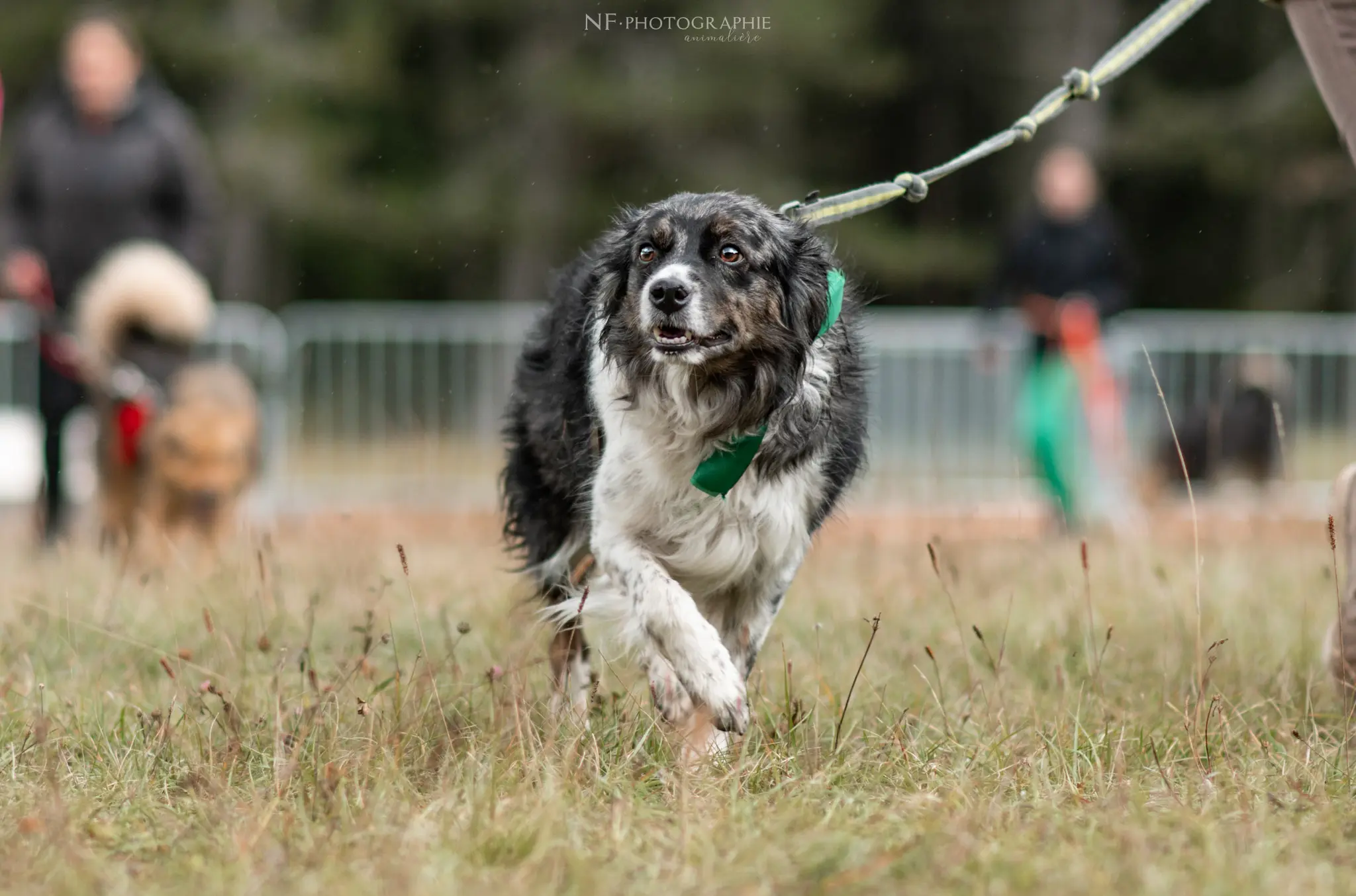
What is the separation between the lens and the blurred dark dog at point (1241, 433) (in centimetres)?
1320

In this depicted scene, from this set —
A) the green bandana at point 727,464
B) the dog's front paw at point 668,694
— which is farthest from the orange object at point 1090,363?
the dog's front paw at point 668,694

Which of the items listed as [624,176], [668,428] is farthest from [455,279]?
[668,428]

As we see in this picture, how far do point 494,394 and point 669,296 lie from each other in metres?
10.2

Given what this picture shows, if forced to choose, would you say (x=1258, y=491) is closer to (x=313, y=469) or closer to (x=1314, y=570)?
(x=1314, y=570)

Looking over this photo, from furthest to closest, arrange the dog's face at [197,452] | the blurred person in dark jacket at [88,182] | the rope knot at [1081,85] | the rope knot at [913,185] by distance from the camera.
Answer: the dog's face at [197,452]
the blurred person in dark jacket at [88,182]
the rope knot at [1081,85]
the rope knot at [913,185]

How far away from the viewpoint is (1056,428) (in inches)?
357

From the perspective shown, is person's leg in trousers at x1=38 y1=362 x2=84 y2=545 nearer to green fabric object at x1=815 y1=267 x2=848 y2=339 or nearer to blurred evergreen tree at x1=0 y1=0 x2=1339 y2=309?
green fabric object at x1=815 y1=267 x2=848 y2=339

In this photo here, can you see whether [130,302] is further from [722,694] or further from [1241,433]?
[1241,433]

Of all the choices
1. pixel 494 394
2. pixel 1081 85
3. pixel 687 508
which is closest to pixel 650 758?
pixel 687 508

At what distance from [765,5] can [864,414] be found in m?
17.8

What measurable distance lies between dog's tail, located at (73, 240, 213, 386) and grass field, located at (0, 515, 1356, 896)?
207 cm

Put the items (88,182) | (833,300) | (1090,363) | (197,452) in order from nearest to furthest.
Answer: (833,300) < (88,182) < (197,452) < (1090,363)

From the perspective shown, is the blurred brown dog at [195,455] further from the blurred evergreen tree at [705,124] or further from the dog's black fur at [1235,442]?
the blurred evergreen tree at [705,124]

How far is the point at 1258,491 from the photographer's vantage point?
12914 millimetres
